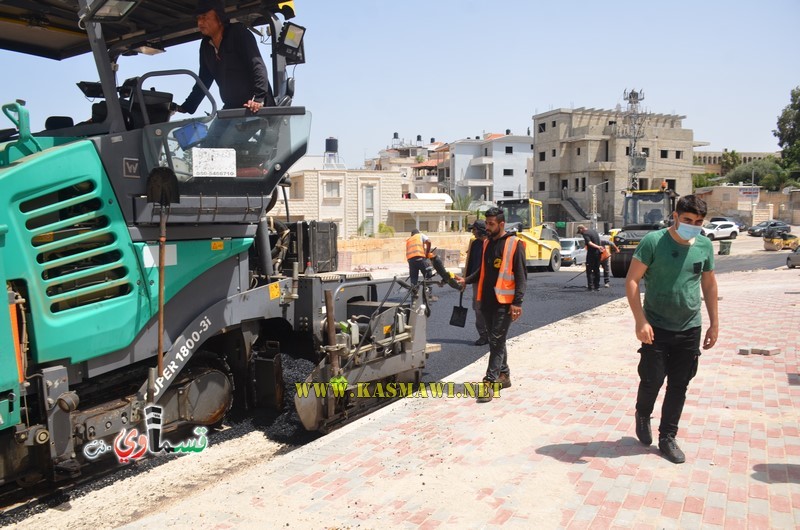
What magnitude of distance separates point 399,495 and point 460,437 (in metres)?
1.06

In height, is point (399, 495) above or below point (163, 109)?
below

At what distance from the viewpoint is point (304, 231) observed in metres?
5.73

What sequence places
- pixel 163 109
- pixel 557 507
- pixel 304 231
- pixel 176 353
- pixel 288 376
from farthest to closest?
1. pixel 288 376
2. pixel 304 231
3. pixel 163 109
4. pixel 176 353
5. pixel 557 507

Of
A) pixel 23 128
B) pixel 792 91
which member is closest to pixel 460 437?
pixel 23 128

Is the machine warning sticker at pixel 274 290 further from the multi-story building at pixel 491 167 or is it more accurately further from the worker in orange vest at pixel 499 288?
the multi-story building at pixel 491 167

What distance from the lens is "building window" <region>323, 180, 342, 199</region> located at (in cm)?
4103

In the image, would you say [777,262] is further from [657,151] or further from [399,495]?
[657,151]

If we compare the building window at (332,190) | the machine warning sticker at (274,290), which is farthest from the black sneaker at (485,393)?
the building window at (332,190)

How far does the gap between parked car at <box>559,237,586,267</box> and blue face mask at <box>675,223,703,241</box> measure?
72.3ft

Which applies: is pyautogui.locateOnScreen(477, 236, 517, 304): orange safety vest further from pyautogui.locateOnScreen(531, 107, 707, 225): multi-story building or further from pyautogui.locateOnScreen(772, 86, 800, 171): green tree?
pyautogui.locateOnScreen(772, 86, 800, 171): green tree

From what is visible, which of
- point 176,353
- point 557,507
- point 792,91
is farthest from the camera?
point 792,91

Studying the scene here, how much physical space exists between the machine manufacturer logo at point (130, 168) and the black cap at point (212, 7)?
4.66ft

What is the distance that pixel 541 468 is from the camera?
13.2ft

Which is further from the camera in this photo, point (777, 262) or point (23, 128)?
point (777, 262)
